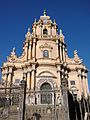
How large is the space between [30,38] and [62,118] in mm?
21408

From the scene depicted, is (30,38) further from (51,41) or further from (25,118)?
(25,118)

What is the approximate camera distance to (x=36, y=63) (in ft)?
110

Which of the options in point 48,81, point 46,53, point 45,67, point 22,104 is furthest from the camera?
point 46,53

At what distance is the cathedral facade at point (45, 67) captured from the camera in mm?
32188

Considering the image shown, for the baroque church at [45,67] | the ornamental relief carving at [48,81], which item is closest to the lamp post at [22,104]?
the baroque church at [45,67]

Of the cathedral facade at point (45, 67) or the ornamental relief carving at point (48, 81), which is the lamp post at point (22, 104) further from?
the ornamental relief carving at point (48, 81)

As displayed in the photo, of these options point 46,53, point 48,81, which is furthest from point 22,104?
point 46,53

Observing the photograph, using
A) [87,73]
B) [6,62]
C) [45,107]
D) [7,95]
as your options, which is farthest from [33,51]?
[45,107]

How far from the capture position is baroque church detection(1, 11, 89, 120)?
3213cm

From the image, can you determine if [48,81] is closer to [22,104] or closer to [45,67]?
[45,67]

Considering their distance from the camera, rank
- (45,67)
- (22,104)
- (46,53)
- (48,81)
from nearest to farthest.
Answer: (22,104)
(48,81)
(45,67)
(46,53)

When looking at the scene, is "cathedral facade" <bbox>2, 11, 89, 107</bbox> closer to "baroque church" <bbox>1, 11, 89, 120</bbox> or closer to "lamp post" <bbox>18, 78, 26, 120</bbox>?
"baroque church" <bbox>1, 11, 89, 120</bbox>

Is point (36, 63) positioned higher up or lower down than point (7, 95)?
higher up

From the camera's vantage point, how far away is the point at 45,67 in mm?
33406
